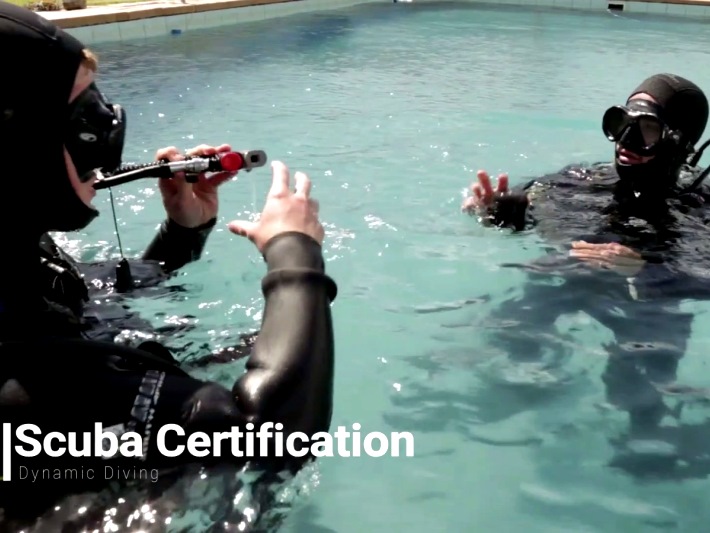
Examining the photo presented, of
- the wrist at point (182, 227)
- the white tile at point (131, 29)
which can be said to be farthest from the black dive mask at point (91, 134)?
the white tile at point (131, 29)

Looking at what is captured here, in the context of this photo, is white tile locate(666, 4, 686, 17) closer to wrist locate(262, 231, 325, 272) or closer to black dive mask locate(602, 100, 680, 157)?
black dive mask locate(602, 100, 680, 157)

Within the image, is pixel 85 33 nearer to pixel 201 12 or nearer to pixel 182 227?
pixel 201 12

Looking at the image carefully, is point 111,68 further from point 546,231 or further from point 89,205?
point 89,205

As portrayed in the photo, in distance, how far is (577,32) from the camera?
1347 cm

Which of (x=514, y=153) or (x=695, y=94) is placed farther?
(x=514, y=153)

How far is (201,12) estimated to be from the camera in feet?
43.2

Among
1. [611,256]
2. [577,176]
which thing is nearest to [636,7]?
[577,176]

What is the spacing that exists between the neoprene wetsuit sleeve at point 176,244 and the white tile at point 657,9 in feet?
52.0

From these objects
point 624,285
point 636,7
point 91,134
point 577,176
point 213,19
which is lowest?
point 624,285

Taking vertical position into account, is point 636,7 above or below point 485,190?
above

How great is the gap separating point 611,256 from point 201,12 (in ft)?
37.6

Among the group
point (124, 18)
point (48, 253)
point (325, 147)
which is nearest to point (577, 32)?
point (124, 18)

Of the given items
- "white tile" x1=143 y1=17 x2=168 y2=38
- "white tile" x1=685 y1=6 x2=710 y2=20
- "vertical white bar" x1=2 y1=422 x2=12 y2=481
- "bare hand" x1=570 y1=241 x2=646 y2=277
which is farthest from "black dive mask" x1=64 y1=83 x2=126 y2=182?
"white tile" x1=685 y1=6 x2=710 y2=20

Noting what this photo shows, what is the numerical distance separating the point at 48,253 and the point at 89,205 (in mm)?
580
